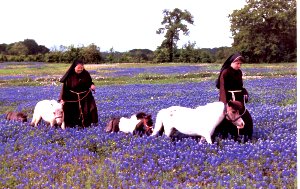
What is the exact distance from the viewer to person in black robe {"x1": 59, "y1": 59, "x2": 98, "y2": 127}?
1015 cm

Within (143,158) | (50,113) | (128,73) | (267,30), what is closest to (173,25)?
(267,30)

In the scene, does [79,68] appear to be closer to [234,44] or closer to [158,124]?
[158,124]

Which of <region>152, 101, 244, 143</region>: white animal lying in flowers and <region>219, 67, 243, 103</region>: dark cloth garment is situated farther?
<region>219, 67, 243, 103</region>: dark cloth garment

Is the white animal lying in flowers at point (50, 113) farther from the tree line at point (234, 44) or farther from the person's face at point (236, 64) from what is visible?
the tree line at point (234, 44)

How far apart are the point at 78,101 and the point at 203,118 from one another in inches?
146

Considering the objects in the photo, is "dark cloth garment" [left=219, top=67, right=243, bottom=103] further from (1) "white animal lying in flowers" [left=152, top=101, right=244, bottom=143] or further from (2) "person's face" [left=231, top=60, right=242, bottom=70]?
(1) "white animal lying in flowers" [left=152, top=101, right=244, bottom=143]

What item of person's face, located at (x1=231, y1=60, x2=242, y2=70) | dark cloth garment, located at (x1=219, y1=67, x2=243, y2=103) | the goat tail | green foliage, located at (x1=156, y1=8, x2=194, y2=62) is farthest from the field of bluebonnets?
green foliage, located at (x1=156, y1=8, x2=194, y2=62)

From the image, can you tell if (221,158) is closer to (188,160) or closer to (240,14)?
(188,160)

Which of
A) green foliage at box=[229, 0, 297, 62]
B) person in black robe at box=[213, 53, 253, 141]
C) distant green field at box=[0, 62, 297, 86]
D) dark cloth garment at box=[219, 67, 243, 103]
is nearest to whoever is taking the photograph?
person in black robe at box=[213, 53, 253, 141]

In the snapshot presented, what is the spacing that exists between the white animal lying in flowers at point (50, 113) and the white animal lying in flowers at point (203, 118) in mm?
2870

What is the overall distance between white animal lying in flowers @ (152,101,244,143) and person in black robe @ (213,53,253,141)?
0.35 m

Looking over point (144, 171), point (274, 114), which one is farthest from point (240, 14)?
point (144, 171)

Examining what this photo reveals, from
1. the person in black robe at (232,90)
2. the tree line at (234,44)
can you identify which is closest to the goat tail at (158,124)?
the person in black robe at (232,90)

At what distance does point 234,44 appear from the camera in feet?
54.2
